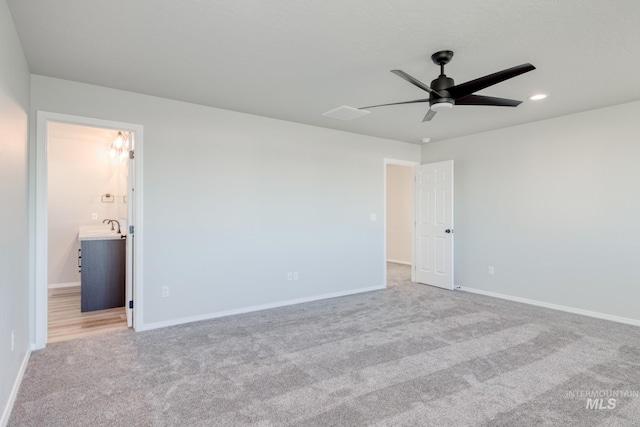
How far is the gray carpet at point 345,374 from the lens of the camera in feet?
6.96

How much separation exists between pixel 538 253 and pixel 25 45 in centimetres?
581

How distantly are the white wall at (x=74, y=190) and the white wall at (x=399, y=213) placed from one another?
225 inches

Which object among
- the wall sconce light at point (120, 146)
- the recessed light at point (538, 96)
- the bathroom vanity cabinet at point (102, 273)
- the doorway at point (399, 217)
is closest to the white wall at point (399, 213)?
the doorway at point (399, 217)

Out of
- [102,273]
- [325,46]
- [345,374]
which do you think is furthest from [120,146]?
[345,374]

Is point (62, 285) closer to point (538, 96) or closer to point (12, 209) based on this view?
point (12, 209)

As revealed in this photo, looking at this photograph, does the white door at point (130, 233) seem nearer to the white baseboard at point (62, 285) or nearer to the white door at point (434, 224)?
the white baseboard at point (62, 285)

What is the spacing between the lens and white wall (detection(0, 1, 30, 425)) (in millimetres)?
2010

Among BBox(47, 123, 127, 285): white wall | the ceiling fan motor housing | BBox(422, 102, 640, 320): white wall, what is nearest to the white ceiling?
the ceiling fan motor housing

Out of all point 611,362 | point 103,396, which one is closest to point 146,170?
point 103,396

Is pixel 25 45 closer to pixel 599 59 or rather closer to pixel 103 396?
pixel 103 396

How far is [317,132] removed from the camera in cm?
500

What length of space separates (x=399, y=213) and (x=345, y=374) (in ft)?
20.0

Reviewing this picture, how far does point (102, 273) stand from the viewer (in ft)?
14.6

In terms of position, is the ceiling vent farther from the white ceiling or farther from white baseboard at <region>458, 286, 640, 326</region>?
white baseboard at <region>458, 286, 640, 326</region>
